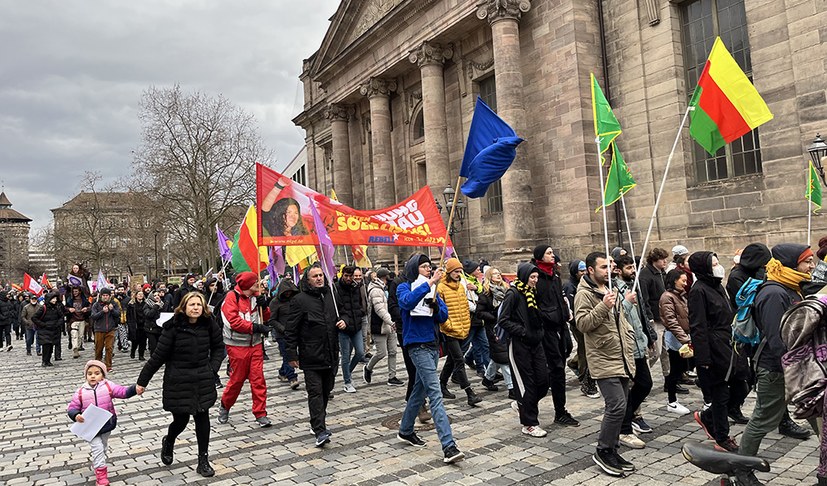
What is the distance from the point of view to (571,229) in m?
18.0

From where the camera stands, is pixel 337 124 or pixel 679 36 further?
pixel 337 124

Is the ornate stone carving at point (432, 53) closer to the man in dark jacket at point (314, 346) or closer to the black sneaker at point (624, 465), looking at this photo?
the man in dark jacket at point (314, 346)

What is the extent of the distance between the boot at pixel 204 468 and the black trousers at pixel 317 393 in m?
1.20

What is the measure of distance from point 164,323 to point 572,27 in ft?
53.0

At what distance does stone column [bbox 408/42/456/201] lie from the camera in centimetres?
2272

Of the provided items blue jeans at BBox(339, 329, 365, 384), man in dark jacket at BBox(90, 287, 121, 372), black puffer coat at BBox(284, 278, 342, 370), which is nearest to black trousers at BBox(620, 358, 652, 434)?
black puffer coat at BBox(284, 278, 342, 370)

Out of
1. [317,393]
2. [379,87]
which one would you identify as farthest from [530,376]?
[379,87]

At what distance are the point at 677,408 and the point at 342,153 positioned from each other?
1073 inches

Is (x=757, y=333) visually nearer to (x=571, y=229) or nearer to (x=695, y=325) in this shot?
(x=695, y=325)

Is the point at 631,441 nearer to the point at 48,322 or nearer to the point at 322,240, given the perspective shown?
the point at 322,240

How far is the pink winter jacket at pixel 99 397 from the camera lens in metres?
5.43

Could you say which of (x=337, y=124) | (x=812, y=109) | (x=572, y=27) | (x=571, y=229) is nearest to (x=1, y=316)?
(x=337, y=124)

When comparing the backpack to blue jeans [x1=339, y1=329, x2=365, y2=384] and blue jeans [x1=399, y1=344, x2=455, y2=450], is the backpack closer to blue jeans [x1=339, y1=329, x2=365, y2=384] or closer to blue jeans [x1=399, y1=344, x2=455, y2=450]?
blue jeans [x1=399, y1=344, x2=455, y2=450]

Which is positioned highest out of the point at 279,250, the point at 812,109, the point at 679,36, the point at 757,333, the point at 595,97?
the point at 679,36
